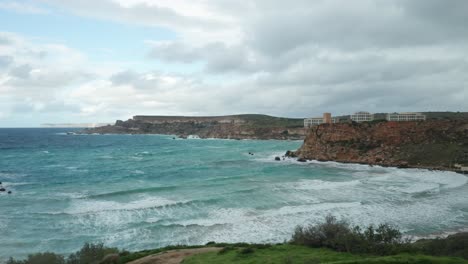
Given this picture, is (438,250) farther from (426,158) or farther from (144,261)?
(426,158)

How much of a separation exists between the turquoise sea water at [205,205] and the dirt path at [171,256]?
5.57 meters

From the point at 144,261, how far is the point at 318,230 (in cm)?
745

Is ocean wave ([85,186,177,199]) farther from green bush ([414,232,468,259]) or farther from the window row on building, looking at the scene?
the window row on building

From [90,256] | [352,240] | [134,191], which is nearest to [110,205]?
[134,191]

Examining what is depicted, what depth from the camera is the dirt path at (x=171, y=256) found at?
14.1 meters

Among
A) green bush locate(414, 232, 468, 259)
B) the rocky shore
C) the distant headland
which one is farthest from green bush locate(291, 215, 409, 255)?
the rocky shore

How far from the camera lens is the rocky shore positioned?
56.8 m

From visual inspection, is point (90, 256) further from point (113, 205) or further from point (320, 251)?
point (113, 205)

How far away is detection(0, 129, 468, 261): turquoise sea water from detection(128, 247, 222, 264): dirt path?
5.57m

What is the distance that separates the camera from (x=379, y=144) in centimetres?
6619

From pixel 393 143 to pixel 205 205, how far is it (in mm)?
46396

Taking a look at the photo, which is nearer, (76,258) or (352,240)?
(352,240)

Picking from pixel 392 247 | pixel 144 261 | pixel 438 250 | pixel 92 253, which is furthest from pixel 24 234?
pixel 438 250

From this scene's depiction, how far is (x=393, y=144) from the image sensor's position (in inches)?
2542
